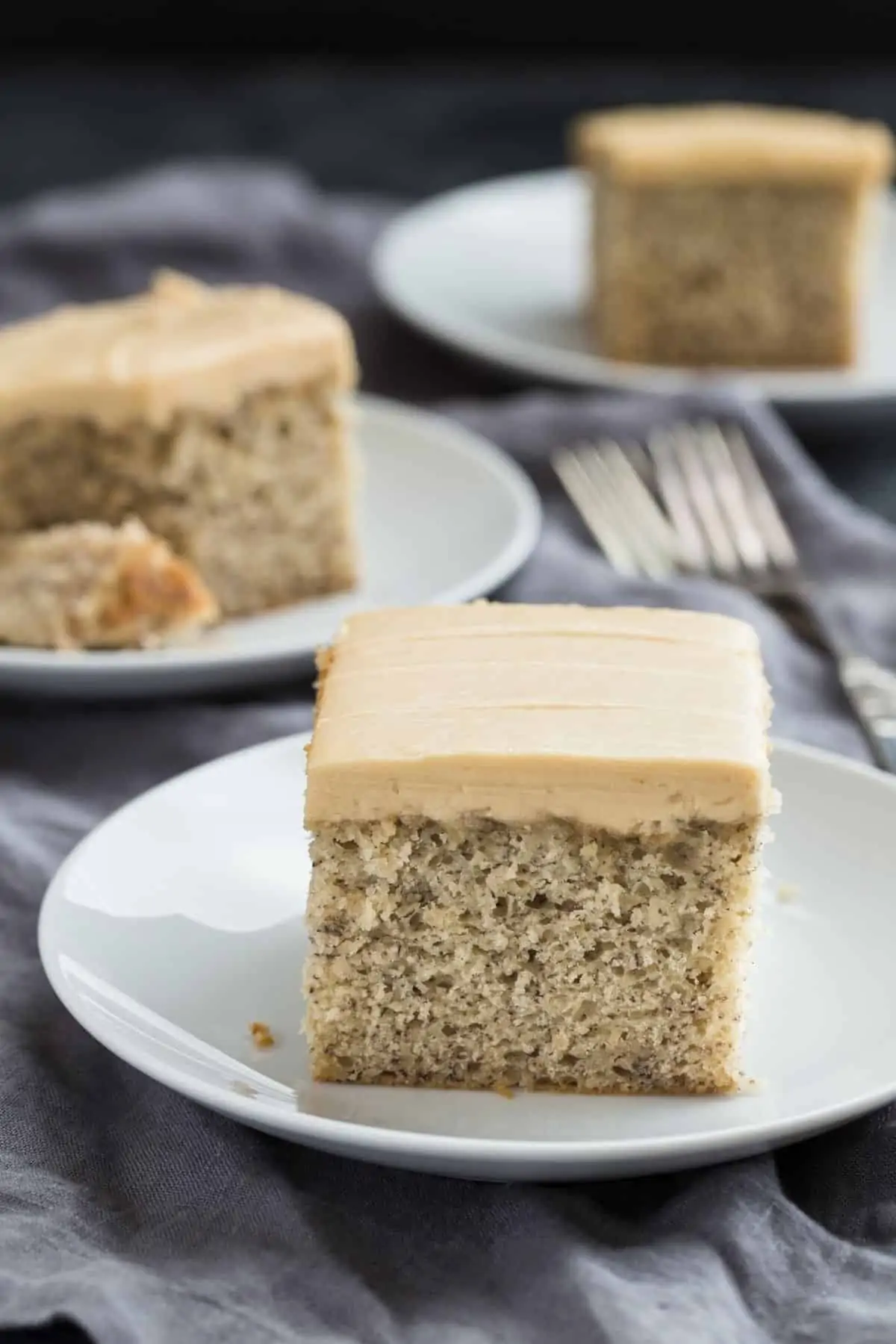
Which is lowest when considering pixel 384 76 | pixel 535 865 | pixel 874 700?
pixel 384 76

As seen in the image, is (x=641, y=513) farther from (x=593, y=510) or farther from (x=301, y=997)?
(x=301, y=997)

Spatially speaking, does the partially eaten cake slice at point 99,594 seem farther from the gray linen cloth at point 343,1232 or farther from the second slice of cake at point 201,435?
the gray linen cloth at point 343,1232

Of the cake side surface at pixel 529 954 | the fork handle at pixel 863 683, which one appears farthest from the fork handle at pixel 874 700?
the cake side surface at pixel 529 954

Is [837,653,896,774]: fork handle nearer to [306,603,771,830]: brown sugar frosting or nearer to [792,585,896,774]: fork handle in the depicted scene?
[792,585,896,774]: fork handle

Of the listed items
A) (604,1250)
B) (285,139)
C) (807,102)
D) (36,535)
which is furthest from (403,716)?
(807,102)

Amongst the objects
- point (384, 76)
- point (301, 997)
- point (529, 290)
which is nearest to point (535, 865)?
point (301, 997)

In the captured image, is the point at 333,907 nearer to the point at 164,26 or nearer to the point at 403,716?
the point at 403,716
